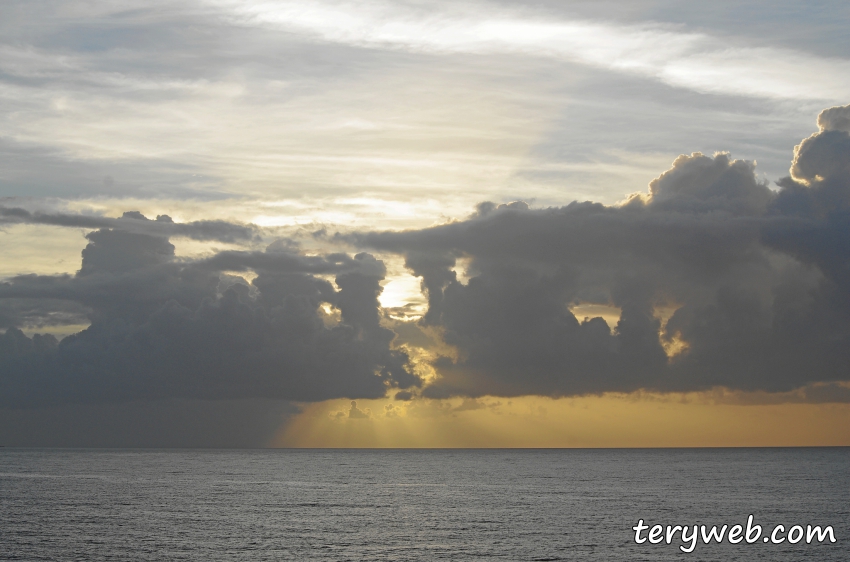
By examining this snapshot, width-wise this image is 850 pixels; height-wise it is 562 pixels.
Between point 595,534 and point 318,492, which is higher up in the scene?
point 595,534

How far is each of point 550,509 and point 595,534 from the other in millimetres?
34864

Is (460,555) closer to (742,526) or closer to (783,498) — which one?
(742,526)

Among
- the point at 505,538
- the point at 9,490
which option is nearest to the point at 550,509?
the point at 505,538

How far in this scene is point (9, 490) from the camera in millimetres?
185500

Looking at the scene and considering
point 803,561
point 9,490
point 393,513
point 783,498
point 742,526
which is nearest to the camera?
point 803,561

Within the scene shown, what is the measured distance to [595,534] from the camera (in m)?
106

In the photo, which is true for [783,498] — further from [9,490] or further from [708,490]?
[9,490]

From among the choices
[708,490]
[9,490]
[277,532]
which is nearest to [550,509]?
[277,532]

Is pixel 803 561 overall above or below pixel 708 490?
above

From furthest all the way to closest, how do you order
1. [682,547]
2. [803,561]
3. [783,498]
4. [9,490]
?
[9,490] < [783,498] < [682,547] < [803,561]

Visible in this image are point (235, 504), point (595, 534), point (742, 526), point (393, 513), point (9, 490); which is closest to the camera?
point (595, 534)

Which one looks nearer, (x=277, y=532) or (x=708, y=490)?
(x=277, y=532)

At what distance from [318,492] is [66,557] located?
103147 mm

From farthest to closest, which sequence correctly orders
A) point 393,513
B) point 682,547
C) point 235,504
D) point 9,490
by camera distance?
point 9,490
point 235,504
point 393,513
point 682,547
